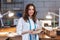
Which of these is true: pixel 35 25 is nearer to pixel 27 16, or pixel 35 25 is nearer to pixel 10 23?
pixel 27 16

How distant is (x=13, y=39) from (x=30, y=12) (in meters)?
1.47

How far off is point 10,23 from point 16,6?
735 mm

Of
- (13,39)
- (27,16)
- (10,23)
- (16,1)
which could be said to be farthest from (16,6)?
(27,16)

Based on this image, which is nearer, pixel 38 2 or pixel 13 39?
pixel 13 39

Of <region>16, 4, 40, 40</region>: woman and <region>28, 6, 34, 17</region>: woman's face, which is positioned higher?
<region>28, 6, 34, 17</region>: woman's face

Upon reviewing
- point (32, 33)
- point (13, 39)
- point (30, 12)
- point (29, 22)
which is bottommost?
point (13, 39)

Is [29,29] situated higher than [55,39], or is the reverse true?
[29,29]

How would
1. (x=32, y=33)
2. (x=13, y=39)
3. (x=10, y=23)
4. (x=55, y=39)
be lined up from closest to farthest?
(x=32, y=33) → (x=55, y=39) → (x=13, y=39) → (x=10, y=23)

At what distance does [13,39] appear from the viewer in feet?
10.8

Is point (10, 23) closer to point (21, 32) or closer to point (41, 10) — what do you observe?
point (41, 10)

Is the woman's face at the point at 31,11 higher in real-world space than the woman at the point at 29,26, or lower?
higher

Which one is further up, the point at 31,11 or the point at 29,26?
the point at 31,11

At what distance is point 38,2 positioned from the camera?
19.6ft

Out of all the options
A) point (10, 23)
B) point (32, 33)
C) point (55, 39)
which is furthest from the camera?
point (10, 23)
